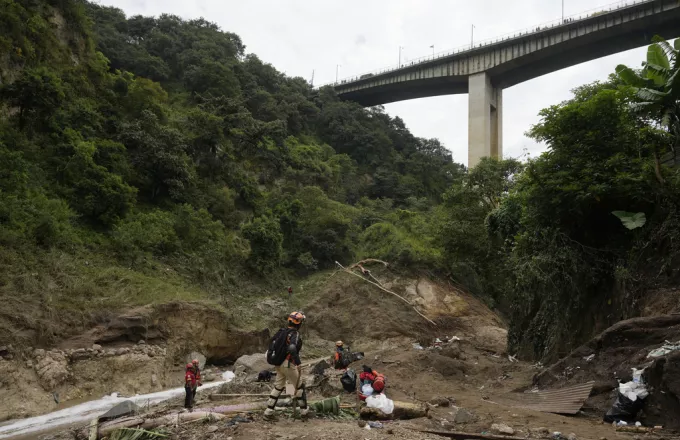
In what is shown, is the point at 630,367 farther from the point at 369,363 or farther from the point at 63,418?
the point at 63,418

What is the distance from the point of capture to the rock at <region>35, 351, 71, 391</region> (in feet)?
43.6

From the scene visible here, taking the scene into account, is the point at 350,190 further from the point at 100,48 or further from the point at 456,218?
the point at 100,48

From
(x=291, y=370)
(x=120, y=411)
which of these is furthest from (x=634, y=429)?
(x=120, y=411)

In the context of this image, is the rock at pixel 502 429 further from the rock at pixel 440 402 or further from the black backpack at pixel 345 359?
the black backpack at pixel 345 359

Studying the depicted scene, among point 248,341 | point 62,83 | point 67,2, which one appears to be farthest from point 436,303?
point 67,2

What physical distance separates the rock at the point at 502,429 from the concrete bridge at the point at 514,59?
36438 millimetres

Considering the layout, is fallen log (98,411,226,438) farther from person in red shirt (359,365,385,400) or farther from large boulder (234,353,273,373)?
large boulder (234,353,273,373)

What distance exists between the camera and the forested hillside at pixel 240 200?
12.0 meters

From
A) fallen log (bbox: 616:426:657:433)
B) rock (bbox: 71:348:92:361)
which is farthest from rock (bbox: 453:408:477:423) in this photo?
rock (bbox: 71:348:92:361)

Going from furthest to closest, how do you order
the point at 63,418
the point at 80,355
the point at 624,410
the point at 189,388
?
1. the point at 80,355
2. the point at 63,418
3. the point at 189,388
4. the point at 624,410

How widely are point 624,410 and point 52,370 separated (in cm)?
1487

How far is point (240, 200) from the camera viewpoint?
3070 centimetres

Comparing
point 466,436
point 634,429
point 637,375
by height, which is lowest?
point 466,436

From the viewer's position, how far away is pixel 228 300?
22766mm
